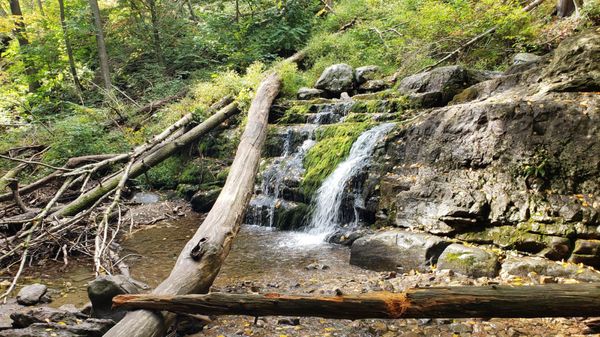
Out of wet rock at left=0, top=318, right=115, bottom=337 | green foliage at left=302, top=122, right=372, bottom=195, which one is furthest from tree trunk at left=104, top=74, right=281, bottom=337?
green foliage at left=302, top=122, right=372, bottom=195

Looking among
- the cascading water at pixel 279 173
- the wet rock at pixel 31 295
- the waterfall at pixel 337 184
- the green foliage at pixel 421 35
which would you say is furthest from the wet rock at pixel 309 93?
the wet rock at pixel 31 295

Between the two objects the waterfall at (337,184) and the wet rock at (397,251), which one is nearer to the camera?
the wet rock at (397,251)

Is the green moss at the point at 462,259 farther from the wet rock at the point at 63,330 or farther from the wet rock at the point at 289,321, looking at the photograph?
the wet rock at the point at 63,330

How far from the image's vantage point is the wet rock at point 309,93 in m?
11.2

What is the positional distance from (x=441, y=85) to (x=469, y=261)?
4946mm

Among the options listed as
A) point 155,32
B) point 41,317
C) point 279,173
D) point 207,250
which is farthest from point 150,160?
point 155,32

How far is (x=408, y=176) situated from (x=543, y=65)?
308 cm

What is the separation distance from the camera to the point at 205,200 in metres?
9.08

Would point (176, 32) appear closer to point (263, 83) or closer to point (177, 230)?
point (263, 83)

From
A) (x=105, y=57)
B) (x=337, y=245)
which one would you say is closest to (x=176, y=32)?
(x=105, y=57)

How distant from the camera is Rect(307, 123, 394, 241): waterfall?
280 inches

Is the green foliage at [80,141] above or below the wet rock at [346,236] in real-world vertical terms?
above

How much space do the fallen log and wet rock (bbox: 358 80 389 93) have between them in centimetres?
899

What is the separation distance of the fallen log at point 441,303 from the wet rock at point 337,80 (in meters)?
9.25
